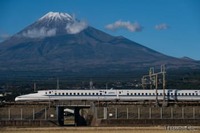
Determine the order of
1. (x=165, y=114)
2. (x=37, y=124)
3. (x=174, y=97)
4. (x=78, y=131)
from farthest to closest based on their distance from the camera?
1. (x=174, y=97)
2. (x=165, y=114)
3. (x=37, y=124)
4. (x=78, y=131)

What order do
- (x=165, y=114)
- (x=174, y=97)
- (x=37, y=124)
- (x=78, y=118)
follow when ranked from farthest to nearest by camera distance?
(x=174, y=97), (x=78, y=118), (x=165, y=114), (x=37, y=124)

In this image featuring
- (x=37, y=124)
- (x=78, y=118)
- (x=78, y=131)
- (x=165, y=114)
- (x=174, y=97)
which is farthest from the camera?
(x=174, y=97)

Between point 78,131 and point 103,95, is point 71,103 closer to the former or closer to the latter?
point 103,95

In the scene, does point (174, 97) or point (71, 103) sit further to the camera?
point (174, 97)

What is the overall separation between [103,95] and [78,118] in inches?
466

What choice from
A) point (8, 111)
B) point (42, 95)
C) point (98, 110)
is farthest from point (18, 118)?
point (42, 95)

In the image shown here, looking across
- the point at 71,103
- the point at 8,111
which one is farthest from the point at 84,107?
the point at 8,111

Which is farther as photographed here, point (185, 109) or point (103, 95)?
point (103, 95)

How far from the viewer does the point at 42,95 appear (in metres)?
63.6

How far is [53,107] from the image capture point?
46344 mm

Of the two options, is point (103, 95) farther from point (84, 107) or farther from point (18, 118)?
point (18, 118)

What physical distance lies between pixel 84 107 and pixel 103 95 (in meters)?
9.38

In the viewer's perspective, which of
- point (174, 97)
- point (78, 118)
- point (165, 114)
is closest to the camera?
point (165, 114)

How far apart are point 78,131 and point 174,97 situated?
29899mm
